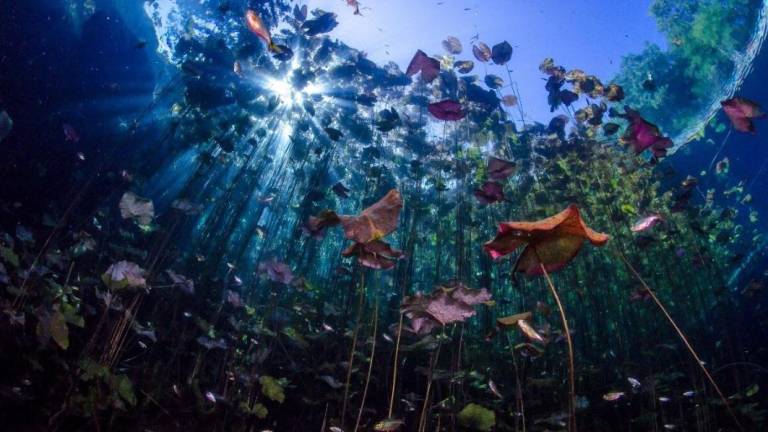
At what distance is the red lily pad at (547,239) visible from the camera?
3.96 ft

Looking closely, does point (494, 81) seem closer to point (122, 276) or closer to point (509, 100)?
point (509, 100)

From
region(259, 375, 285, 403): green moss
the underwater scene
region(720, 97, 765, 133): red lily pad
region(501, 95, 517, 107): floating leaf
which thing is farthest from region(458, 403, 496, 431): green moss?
region(501, 95, 517, 107): floating leaf

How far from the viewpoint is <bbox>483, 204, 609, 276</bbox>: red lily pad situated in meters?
1.21

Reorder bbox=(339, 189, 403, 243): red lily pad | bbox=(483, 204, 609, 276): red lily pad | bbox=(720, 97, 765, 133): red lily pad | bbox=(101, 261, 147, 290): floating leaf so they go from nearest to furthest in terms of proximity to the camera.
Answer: bbox=(483, 204, 609, 276): red lily pad < bbox=(339, 189, 403, 243): red lily pad < bbox=(101, 261, 147, 290): floating leaf < bbox=(720, 97, 765, 133): red lily pad

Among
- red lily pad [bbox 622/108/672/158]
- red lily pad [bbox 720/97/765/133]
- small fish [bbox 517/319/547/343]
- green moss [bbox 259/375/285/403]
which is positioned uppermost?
red lily pad [bbox 720/97/765/133]

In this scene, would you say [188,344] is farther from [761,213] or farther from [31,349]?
[761,213]

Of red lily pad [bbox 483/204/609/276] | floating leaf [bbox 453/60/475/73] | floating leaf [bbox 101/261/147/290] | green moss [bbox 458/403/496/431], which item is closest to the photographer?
red lily pad [bbox 483/204/609/276]

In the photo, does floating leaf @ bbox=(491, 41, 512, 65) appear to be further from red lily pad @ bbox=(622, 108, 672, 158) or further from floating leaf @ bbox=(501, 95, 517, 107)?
red lily pad @ bbox=(622, 108, 672, 158)

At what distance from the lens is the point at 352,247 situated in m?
1.79

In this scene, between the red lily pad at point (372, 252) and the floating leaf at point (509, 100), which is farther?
the floating leaf at point (509, 100)

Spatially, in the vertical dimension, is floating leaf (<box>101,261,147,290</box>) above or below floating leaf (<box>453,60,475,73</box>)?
below

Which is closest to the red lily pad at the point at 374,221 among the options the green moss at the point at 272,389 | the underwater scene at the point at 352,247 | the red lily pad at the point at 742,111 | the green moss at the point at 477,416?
the underwater scene at the point at 352,247

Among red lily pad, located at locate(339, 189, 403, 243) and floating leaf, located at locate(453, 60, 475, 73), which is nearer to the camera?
red lily pad, located at locate(339, 189, 403, 243)

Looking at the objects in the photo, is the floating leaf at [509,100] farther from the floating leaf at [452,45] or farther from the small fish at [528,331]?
the small fish at [528,331]
